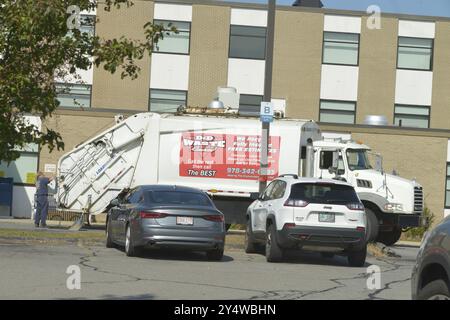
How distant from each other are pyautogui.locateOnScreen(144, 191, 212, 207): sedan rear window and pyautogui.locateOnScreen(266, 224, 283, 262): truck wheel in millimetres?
1351

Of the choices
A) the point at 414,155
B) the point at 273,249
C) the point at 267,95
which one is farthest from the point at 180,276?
the point at 414,155

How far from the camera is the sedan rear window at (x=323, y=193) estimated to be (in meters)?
Result: 17.2

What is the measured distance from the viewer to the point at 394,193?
2491 centimetres

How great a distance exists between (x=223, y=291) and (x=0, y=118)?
5.63m

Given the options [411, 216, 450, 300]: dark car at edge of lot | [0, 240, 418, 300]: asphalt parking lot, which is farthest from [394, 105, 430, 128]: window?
[411, 216, 450, 300]: dark car at edge of lot

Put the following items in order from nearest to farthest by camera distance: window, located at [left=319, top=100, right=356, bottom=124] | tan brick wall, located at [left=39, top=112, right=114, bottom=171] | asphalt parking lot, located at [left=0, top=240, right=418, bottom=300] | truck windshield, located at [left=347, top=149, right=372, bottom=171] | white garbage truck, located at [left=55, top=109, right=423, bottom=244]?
asphalt parking lot, located at [left=0, top=240, right=418, bottom=300]
truck windshield, located at [left=347, top=149, right=372, bottom=171]
white garbage truck, located at [left=55, top=109, right=423, bottom=244]
tan brick wall, located at [left=39, top=112, right=114, bottom=171]
window, located at [left=319, top=100, right=356, bottom=124]

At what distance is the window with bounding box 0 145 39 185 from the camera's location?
1405 inches

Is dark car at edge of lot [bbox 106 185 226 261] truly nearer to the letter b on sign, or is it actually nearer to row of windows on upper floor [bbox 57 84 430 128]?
the letter b on sign

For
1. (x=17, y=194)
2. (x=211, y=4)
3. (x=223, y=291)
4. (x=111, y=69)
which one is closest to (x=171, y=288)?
(x=223, y=291)

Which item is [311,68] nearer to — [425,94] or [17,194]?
[425,94]

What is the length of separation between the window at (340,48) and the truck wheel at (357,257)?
21.7 m

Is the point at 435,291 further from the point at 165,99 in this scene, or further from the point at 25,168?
the point at 165,99

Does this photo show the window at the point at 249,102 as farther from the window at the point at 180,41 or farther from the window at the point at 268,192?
the window at the point at 268,192

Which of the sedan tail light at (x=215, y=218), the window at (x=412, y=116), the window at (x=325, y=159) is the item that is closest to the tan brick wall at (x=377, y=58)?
the window at (x=412, y=116)
